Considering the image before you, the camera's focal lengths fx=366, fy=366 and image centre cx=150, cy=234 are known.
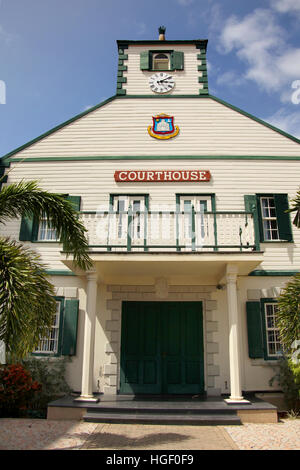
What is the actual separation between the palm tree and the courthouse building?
1423 mm

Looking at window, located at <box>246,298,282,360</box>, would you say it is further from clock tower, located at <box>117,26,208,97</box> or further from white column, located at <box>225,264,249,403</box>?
clock tower, located at <box>117,26,208,97</box>

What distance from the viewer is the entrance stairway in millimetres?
7832

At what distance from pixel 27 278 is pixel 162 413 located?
4511 mm

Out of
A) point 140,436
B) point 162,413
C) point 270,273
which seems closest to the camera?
point 140,436

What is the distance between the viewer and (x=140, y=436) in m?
6.96

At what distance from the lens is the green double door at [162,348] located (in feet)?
33.5

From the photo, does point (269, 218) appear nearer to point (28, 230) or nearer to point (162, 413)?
point (162, 413)

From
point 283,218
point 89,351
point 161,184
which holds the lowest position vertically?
point 89,351

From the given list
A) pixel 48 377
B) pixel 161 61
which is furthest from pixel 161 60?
pixel 48 377

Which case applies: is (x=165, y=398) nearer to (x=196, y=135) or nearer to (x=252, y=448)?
(x=252, y=448)

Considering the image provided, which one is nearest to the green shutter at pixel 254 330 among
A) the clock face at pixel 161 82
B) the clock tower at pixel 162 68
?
the clock tower at pixel 162 68

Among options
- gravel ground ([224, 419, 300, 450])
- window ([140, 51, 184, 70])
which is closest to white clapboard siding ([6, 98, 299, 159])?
window ([140, 51, 184, 70])

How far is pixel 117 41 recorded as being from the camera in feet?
44.3
